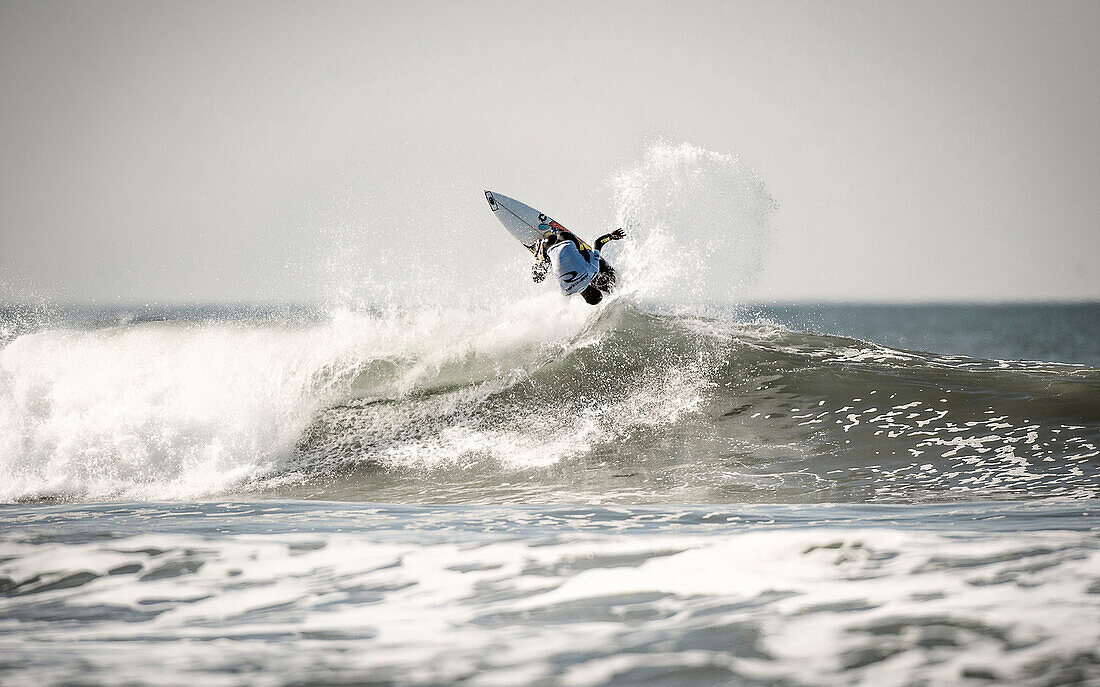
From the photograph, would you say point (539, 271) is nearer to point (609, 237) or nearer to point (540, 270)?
point (540, 270)

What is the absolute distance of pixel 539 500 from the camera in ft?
22.3

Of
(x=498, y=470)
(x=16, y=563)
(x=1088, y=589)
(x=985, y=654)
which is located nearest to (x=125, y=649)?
(x=16, y=563)

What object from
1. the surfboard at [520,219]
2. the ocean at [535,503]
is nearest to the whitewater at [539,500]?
the ocean at [535,503]

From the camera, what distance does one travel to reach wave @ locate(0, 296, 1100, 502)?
7781 millimetres

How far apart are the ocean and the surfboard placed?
1131 mm

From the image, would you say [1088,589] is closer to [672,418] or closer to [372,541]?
[372,541]

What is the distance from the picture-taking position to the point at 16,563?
157 inches

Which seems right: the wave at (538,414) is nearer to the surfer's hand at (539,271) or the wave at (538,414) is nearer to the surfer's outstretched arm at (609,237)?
the surfer's hand at (539,271)

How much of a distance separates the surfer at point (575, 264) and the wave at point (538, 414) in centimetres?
39

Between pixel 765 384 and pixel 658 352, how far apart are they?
1.65m

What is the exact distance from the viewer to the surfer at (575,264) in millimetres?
12000

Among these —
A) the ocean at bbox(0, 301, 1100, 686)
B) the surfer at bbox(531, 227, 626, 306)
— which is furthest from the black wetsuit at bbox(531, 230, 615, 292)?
the ocean at bbox(0, 301, 1100, 686)

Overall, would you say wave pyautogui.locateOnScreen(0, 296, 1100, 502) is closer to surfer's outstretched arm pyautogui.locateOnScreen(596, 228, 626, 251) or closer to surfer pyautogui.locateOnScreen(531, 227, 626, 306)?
surfer pyautogui.locateOnScreen(531, 227, 626, 306)

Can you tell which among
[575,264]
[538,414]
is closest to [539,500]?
[538,414]
